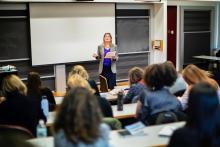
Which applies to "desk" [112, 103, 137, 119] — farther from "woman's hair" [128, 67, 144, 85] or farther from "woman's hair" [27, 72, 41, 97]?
"woman's hair" [27, 72, 41, 97]

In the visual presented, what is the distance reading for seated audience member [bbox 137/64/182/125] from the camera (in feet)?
11.0

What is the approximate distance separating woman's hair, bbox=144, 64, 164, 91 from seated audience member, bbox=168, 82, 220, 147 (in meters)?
1.37

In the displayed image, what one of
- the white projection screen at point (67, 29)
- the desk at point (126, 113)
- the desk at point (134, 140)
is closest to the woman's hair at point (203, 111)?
the desk at point (134, 140)

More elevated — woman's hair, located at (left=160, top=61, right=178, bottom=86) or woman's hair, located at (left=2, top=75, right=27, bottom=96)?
woman's hair, located at (left=160, top=61, right=178, bottom=86)

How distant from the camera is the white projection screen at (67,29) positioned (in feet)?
23.0

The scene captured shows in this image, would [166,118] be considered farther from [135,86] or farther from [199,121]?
[199,121]

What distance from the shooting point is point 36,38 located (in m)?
6.99

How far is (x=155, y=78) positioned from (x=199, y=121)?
4.91 feet

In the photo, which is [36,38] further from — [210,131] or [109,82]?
[210,131]

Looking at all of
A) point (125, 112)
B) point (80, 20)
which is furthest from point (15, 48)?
point (125, 112)

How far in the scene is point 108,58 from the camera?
22.0 ft

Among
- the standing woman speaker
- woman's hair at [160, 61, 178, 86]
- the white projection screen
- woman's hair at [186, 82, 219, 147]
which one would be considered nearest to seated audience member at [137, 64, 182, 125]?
woman's hair at [160, 61, 178, 86]

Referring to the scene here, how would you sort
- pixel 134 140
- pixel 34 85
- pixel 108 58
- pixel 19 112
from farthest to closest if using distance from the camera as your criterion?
1. pixel 108 58
2. pixel 34 85
3. pixel 19 112
4. pixel 134 140

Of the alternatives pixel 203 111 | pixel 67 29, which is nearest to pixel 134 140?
pixel 203 111
